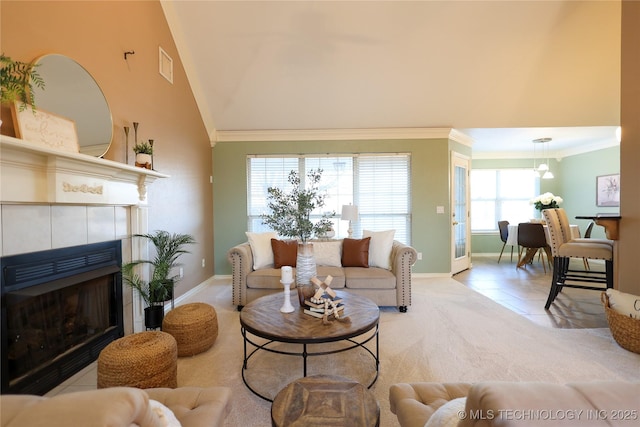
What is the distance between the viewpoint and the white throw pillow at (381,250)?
347 cm

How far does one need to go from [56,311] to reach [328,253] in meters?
2.57

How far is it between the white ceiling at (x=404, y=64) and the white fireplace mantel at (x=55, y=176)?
2237 mm

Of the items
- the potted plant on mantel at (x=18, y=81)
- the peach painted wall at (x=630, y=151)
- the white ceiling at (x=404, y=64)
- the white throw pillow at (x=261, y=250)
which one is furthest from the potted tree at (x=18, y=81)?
the peach painted wall at (x=630, y=151)

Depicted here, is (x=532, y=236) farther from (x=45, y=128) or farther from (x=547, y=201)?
(x=45, y=128)

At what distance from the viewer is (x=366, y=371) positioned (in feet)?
6.63

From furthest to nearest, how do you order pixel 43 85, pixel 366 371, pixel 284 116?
1. pixel 284 116
2. pixel 366 371
3. pixel 43 85

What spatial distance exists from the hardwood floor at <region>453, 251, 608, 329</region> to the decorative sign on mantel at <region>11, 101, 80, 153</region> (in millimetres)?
4462

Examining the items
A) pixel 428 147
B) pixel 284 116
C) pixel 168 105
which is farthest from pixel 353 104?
pixel 168 105

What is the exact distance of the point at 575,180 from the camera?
6184mm

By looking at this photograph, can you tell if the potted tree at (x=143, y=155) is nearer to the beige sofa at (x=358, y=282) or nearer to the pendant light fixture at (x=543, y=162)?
the beige sofa at (x=358, y=282)

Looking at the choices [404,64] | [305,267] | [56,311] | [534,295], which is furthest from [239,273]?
[534,295]

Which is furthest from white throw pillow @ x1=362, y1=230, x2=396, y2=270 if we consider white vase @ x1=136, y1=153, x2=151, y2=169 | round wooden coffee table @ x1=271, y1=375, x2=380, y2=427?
white vase @ x1=136, y1=153, x2=151, y2=169

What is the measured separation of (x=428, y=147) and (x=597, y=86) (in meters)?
2.46

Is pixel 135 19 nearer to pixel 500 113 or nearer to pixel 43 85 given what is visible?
pixel 43 85
